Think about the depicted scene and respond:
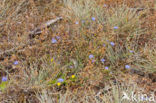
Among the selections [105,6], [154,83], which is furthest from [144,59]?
[105,6]

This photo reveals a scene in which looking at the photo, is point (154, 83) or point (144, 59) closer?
point (154, 83)

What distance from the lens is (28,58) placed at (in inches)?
105

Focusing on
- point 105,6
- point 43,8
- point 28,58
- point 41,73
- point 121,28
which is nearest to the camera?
point 41,73

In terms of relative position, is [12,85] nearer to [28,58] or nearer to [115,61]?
[28,58]

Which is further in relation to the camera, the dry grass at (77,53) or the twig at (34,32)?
the twig at (34,32)

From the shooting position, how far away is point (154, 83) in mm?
2473

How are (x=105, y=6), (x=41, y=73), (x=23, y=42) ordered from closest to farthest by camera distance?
1. (x=41, y=73)
2. (x=23, y=42)
3. (x=105, y=6)

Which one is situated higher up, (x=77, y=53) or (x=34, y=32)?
(x=34, y=32)

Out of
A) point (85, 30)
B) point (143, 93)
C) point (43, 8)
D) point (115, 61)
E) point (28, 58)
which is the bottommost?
point (143, 93)

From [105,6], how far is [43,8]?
1.24m

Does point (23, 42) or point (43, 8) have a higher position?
point (43, 8)

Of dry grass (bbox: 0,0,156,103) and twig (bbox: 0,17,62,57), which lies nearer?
dry grass (bbox: 0,0,156,103)

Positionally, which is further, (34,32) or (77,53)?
(34,32)

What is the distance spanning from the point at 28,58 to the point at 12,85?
0.51m
